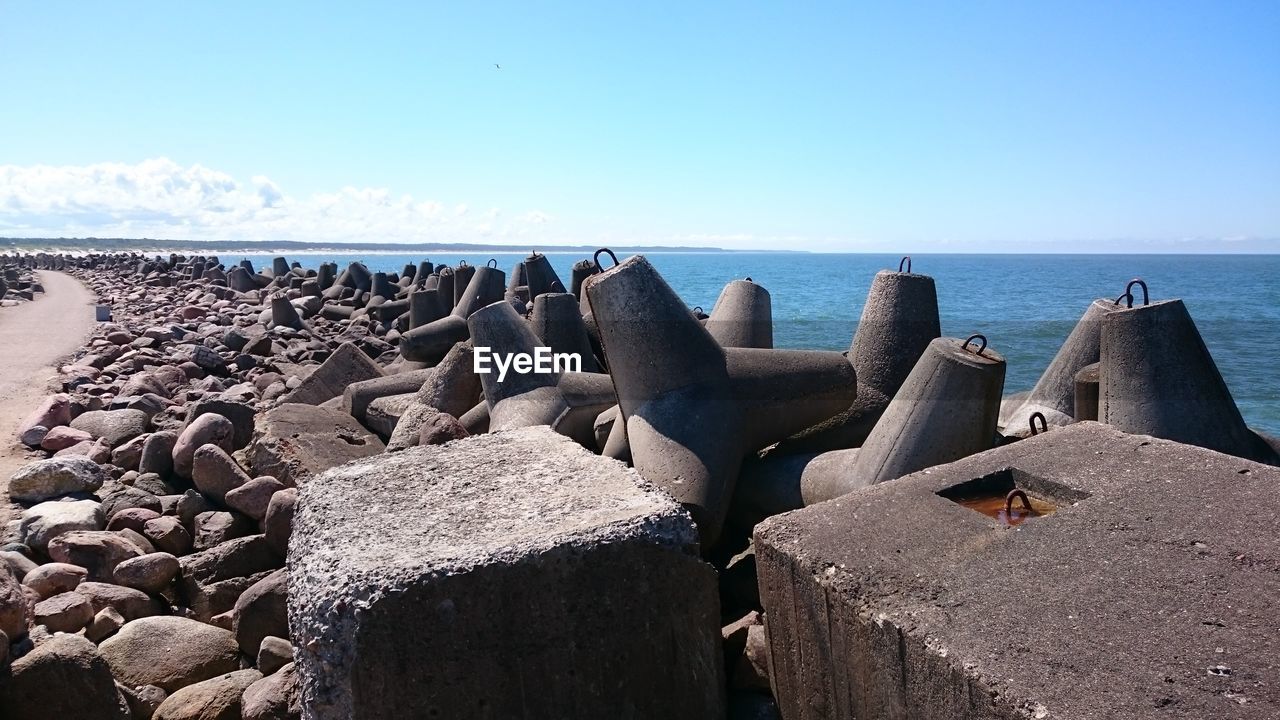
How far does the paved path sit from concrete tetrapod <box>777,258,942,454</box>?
4373 mm

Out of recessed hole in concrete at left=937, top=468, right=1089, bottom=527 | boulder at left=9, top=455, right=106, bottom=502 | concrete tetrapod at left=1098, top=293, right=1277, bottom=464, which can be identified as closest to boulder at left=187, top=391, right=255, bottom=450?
boulder at left=9, top=455, right=106, bottom=502

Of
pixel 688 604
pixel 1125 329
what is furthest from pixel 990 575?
pixel 1125 329

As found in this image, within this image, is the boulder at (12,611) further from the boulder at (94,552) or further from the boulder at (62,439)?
the boulder at (62,439)

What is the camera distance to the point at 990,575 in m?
1.81

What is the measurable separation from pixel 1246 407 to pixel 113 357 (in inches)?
548

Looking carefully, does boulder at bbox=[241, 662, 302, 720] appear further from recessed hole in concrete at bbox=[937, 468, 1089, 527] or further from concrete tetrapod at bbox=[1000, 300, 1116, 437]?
concrete tetrapod at bbox=[1000, 300, 1116, 437]

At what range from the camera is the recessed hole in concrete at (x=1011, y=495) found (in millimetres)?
2201

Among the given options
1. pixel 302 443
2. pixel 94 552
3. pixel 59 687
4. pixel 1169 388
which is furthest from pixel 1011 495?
pixel 302 443

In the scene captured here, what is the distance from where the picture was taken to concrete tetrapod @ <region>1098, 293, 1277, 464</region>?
3.63 meters

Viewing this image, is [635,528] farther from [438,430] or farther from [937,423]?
[438,430]

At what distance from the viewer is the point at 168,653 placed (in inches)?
117

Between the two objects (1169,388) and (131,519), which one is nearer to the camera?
(1169,388)

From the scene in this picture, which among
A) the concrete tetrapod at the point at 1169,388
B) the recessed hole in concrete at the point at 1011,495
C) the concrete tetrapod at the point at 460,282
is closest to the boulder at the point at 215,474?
the recessed hole in concrete at the point at 1011,495

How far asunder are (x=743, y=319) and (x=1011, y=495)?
3323 mm
